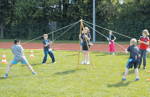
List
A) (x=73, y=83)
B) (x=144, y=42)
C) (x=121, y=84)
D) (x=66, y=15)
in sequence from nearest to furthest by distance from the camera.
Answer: (x=121, y=84)
(x=73, y=83)
(x=144, y=42)
(x=66, y=15)

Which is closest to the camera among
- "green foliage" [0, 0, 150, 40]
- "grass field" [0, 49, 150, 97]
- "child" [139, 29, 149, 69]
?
"grass field" [0, 49, 150, 97]

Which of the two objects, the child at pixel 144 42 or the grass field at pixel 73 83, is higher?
the child at pixel 144 42

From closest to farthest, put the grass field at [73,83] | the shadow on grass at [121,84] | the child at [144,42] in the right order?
the grass field at [73,83], the shadow on grass at [121,84], the child at [144,42]

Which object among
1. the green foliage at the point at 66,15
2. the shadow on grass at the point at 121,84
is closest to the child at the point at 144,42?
the shadow on grass at the point at 121,84

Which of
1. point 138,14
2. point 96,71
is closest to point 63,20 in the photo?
point 138,14

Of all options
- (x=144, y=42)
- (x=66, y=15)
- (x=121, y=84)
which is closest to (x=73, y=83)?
(x=121, y=84)

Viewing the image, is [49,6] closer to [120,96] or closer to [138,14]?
[138,14]

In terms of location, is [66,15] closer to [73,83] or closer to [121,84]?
[73,83]

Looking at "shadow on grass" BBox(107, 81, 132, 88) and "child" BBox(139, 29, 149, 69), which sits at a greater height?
"child" BBox(139, 29, 149, 69)

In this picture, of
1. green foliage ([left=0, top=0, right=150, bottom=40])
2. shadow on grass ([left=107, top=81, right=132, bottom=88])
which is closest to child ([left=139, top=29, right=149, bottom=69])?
shadow on grass ([left=107, top=81, right=132, bottom=88])

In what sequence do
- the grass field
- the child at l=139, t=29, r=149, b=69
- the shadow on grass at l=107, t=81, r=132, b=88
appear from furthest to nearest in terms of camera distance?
the child at l=139, t=29, r=149, b=69 < the shadow on grass at l=107, t=81, r=132, b=88 < the grass field

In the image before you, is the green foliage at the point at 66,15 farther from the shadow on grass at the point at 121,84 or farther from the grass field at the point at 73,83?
the shadow on grass at the point at 121,84

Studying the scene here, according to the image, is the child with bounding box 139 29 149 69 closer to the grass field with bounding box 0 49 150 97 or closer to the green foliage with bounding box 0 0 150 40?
the grass field with bounding box 0 49 150 97

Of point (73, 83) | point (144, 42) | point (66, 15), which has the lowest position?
point (66, 15)
